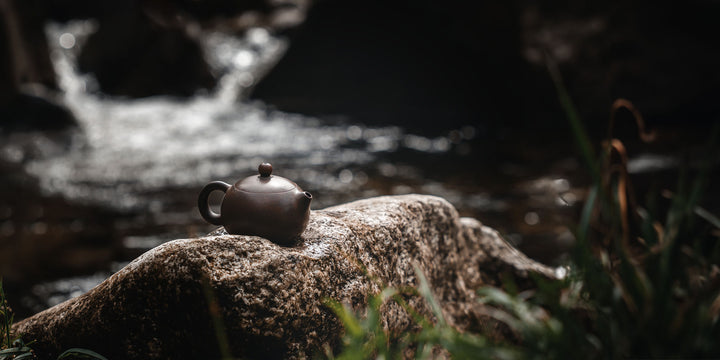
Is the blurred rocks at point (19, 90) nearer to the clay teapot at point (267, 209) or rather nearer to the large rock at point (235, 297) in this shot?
the large rock at point (235, 297)

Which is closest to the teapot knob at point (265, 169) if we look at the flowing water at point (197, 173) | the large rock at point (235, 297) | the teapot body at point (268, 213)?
the teapot body at point (268, 213)

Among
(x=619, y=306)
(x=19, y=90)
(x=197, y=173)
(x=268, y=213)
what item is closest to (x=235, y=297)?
(x=268, y=213)

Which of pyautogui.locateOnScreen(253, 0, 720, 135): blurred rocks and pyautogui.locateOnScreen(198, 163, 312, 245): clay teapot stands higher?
pyautogui.locateOnScreen(253, 0, 720, 135): blurred rocks

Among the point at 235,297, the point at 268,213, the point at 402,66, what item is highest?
the point at 402,66

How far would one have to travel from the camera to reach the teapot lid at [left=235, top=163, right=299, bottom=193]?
2.35m

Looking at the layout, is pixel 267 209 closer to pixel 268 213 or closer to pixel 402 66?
pixel 268 213

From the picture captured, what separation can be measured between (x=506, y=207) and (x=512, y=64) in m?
4.91

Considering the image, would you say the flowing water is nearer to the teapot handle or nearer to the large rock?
the large rock

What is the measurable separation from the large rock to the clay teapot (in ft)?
0.23

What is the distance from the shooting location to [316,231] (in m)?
2.48

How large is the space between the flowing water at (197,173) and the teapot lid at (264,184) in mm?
2602

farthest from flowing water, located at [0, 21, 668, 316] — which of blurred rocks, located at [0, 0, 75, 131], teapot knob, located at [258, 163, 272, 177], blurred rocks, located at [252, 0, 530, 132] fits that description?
teapot knob, located at [258, 163, 272, 177]

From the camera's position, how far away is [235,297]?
2.06m

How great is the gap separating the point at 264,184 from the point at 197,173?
6.24m
